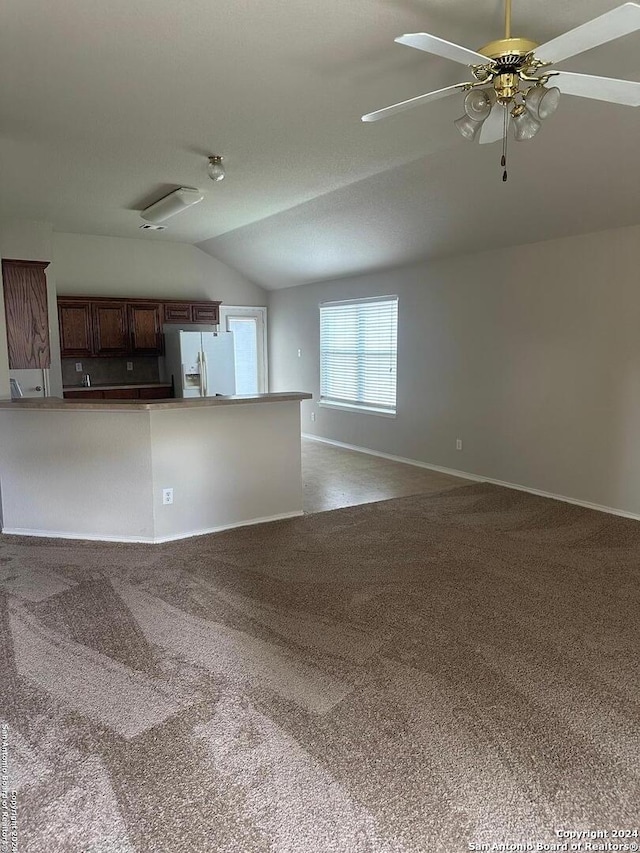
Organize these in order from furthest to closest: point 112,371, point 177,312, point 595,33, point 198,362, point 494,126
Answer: point 177,312 → point 112,371 → point 198,362 → point 494,126 → point 595,33

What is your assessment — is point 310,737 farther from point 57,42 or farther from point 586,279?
point 586,279

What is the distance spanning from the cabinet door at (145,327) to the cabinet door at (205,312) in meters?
0.49

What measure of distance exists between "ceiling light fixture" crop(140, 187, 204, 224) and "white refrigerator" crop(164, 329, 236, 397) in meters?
1.94

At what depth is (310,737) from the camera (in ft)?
6.69

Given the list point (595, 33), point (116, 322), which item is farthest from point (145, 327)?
point (595, 33)

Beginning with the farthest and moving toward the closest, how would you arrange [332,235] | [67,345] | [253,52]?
[67,345] → [332,235] → [253,52]

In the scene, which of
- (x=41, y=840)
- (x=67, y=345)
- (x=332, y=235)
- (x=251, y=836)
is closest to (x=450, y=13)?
(x=251, y=836)

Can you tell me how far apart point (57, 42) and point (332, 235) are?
397cm

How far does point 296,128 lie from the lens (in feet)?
11.4

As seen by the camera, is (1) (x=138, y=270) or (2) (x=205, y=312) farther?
(2) (x=205, y=312)

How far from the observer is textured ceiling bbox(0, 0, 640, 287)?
2311mm

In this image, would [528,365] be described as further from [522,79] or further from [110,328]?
[110,328]

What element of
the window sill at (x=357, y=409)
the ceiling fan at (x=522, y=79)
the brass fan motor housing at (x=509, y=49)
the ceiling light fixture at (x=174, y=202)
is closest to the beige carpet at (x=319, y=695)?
the ceiling fan at (x=522, y=79)

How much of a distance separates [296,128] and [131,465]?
2540 mm
